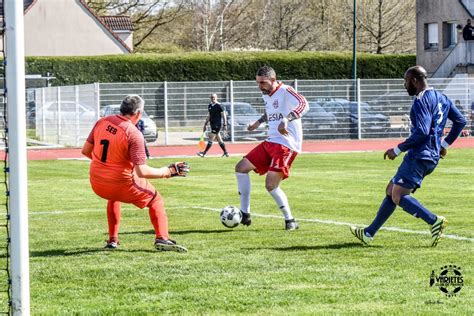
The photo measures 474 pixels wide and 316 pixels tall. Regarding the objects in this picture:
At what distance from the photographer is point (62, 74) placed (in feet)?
178

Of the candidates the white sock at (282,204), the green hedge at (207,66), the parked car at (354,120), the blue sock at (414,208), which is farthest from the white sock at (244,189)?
the green hedge at (207,66)

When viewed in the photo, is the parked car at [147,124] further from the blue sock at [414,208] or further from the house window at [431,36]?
the blue sock at [414,208]

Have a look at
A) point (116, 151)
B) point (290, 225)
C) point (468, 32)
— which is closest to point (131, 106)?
point (116, 151)

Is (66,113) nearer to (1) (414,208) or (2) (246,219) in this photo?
(2) (246,219)

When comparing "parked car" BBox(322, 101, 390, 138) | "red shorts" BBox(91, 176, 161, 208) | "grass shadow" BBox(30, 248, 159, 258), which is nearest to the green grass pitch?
"grass shadow" BBox(30, 248, 159, 258)

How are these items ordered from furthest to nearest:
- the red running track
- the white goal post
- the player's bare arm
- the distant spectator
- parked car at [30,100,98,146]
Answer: the distant spectator → parked car at [30,100,98,146] → the red running track → the player's bare arm → the white goal post

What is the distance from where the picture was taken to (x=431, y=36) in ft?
211

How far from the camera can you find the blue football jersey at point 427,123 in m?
11.1

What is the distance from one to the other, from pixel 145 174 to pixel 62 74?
43.9 m

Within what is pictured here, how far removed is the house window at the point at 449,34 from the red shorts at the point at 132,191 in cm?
5325

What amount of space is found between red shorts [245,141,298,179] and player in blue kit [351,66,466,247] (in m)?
2.05

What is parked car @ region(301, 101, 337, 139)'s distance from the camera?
4312 cm

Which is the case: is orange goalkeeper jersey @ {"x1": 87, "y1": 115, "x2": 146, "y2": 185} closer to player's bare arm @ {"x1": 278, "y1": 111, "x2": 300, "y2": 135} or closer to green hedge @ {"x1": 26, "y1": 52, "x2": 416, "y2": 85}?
player's bare arm @ {"x1": 278, "y1": 111, "x2": 300, "y2": 135}

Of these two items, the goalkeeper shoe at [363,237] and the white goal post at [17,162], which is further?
the goalkeeper shoe at [363,237]
